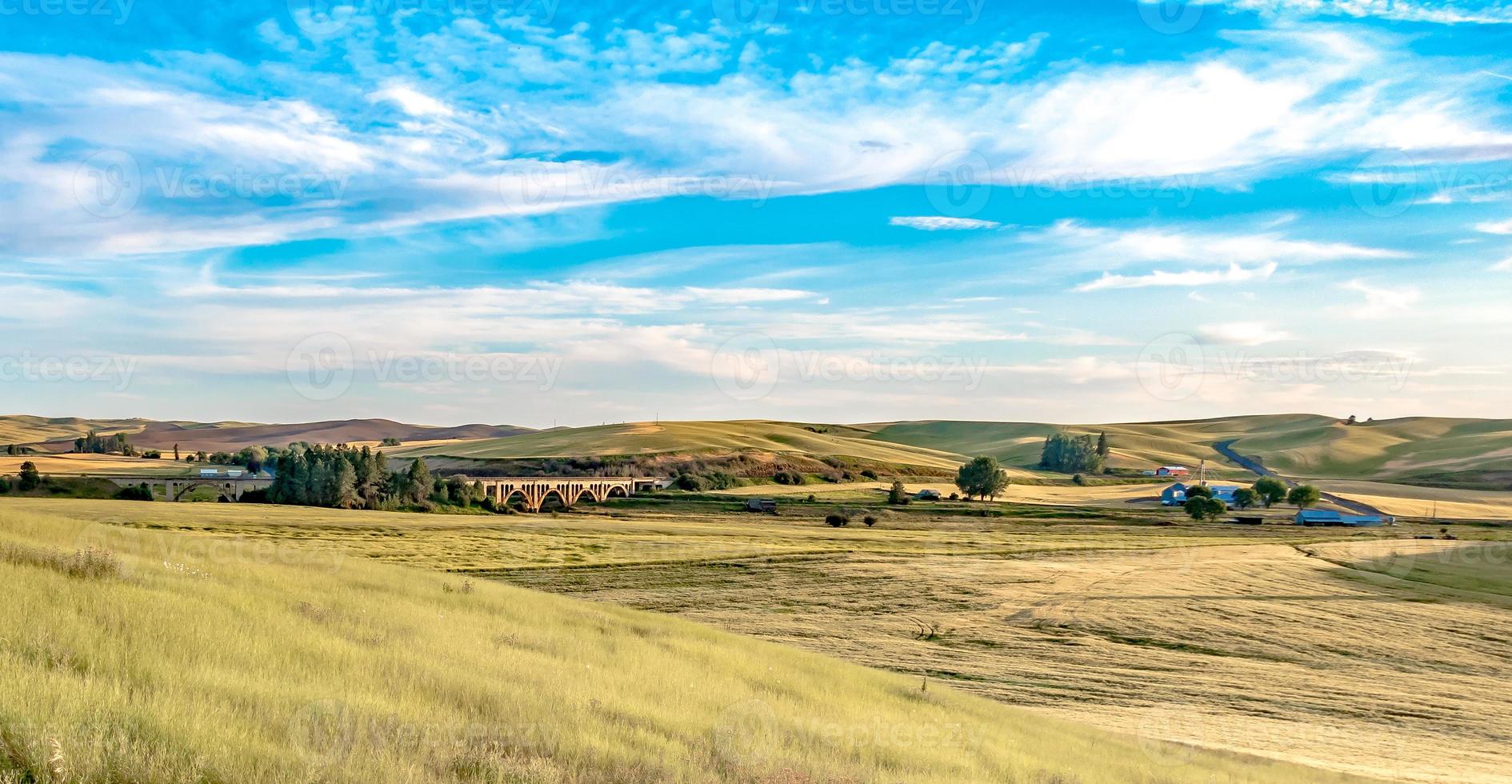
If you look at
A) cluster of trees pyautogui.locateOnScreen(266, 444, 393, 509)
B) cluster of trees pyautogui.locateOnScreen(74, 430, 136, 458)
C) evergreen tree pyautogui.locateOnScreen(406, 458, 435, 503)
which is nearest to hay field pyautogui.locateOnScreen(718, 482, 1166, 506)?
evergreen tree pyautogui.locateOnScreen(406, 458, 435, 503)

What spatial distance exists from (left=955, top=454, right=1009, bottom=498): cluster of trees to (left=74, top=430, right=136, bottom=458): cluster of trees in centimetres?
12590

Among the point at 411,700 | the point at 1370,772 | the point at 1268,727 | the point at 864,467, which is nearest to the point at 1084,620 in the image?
the point at 1268,727

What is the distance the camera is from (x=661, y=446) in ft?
546

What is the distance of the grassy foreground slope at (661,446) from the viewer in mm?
163750

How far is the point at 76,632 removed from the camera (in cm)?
957

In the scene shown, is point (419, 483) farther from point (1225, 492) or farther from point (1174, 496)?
point (1225, 492)

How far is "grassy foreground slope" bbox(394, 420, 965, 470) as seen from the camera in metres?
164

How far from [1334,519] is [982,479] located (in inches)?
1563

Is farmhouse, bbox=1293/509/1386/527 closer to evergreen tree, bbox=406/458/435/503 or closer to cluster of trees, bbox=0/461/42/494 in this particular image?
evergreen tree, bbox=406/458/435/503

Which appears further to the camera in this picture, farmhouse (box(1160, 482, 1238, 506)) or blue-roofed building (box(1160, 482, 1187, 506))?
farmhouse (box(1160, 482, 1238, 506))

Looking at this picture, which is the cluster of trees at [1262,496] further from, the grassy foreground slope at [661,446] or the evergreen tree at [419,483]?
the evergreen tree at [419,483]

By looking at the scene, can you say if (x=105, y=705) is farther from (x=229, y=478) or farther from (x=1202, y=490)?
(x=1202, y=490)

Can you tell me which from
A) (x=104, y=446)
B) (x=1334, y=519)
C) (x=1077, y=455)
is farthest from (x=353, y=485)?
(x=1077, y=455)

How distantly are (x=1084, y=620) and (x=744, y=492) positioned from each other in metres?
93.5
